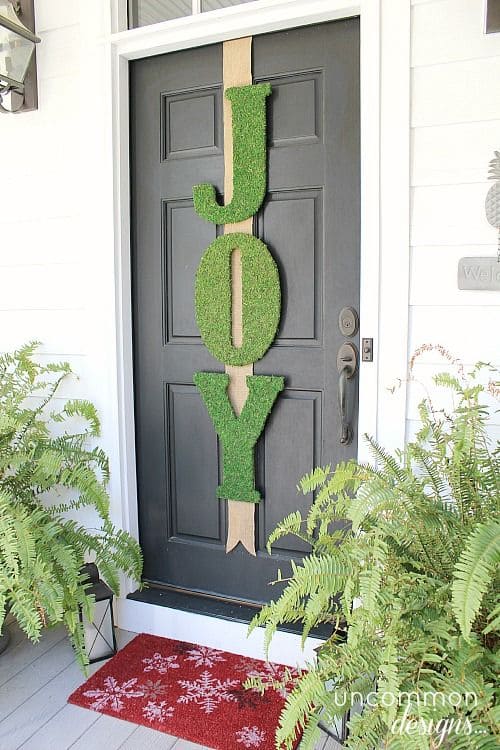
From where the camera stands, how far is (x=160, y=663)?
206 cm

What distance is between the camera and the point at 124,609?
90.4 inches

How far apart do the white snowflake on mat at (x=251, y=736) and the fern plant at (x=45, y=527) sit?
0.52 metres

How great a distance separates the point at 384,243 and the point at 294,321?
0.41 meters

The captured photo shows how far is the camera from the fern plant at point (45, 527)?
5.49 ft

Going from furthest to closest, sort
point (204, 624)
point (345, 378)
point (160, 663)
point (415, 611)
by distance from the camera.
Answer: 1. point (204, 624)
2. point (160, 663)
3. point (345, 378)
4. point (415, 611)

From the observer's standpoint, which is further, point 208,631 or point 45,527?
point 208,631

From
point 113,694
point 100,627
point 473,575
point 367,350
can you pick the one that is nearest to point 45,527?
point 100,627

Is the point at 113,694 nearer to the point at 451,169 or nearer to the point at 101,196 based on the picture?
the point at 101,196

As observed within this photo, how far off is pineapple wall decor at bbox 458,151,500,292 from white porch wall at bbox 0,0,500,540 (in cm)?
2

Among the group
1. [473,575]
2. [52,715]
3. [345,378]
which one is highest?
[345,378]

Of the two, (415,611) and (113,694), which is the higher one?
(415,611)

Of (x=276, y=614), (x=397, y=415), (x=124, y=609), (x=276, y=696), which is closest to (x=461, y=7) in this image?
(x=397, y=415)

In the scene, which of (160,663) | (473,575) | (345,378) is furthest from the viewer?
(160,663)

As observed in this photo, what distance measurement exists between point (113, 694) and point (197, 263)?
1.46 m
